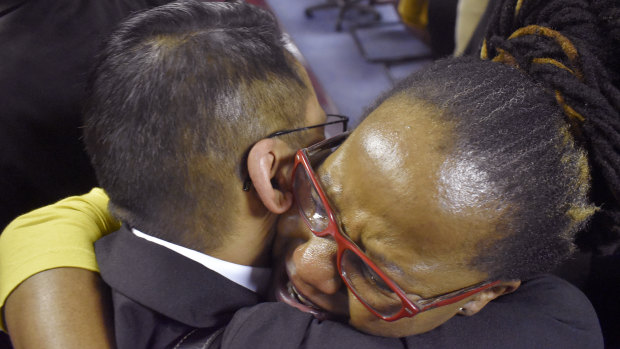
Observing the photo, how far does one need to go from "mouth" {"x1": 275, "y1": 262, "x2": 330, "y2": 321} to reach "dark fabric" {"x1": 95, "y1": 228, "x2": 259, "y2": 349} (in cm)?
9

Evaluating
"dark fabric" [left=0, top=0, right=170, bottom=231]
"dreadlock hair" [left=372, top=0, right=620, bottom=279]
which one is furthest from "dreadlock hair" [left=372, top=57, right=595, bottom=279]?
"dark fabric" [left=0, top=0, right=170, bottom=231]

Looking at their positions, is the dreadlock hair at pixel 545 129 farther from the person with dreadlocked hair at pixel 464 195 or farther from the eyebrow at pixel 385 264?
the eyebrow at pixel 385 264

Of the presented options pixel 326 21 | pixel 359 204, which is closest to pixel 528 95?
pixel 359 204

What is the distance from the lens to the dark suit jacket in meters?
0.85

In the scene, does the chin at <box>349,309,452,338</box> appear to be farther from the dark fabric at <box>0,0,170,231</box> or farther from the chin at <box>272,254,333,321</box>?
the dark fabric at <box>0,0,170,231</box>

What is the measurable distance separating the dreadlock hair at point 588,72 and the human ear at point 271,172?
45cm

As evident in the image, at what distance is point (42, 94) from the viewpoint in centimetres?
123

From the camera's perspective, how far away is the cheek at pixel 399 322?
0.85 meters

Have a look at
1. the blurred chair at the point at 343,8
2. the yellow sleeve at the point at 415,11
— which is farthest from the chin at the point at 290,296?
the blurred chair at the point at 343,8

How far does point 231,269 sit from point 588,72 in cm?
78

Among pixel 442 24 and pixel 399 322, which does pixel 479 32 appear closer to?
pixel 442 24

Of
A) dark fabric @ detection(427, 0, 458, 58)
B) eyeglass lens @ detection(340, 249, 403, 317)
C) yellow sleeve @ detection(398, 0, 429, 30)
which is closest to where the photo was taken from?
eyeglass lens @ detection(340, 249, 403, 317)

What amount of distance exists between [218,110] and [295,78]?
20cm

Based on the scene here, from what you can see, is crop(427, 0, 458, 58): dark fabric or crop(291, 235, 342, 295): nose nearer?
crop(291, 235, 342, 295): nose
